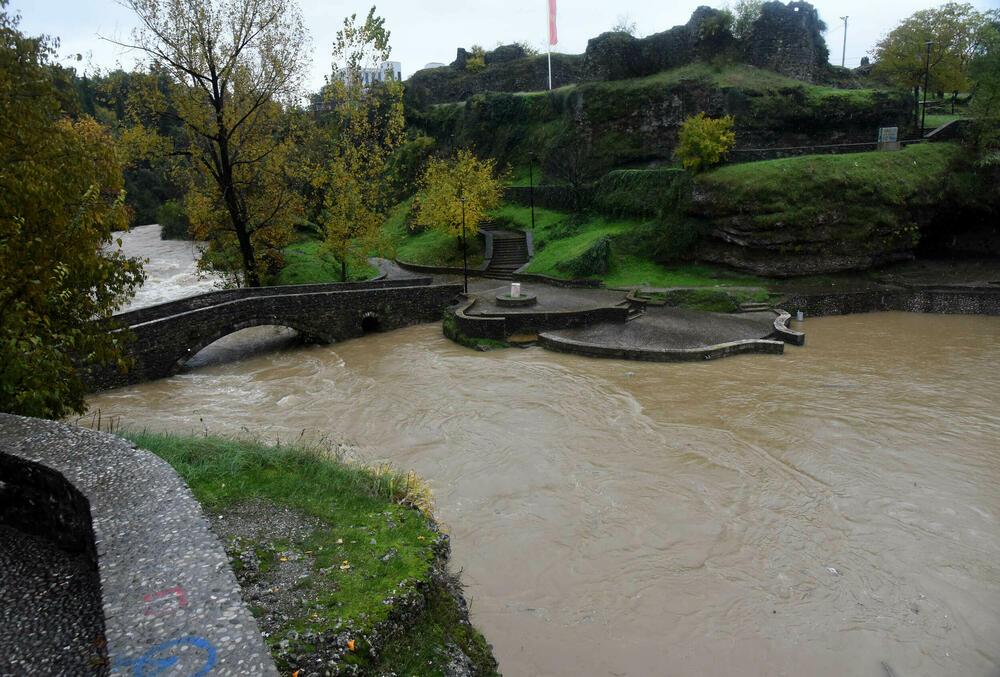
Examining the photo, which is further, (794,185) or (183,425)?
(794,185)

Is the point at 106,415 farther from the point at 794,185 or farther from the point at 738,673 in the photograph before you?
the point at 794,185

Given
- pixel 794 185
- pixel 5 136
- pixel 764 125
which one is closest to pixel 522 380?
pixel 5 136

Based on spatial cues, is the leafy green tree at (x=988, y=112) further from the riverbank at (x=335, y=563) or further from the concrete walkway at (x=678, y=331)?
the riverbank at (x=335, y=563)

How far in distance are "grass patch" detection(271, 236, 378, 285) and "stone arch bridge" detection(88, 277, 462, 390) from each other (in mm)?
4527

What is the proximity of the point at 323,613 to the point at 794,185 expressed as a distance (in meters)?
22.8

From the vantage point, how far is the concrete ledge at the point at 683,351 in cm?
1647

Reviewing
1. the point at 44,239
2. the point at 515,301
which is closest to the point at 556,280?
the point at 515,301

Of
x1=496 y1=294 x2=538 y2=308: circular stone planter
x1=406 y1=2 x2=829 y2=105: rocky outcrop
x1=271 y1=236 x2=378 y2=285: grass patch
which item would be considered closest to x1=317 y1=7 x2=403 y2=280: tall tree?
x1=271 y1=236 x2=378 y2=285: grass patch

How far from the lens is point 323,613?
4.29 meters

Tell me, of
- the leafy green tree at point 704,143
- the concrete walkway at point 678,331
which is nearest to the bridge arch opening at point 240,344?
the concrete walkway at point 678,331

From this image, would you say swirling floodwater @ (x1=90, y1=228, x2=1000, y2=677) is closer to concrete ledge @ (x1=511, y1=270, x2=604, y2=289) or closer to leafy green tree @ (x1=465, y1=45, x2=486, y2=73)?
concrete ledge @ (x1=511, y1=270, x2=604, y2=289)

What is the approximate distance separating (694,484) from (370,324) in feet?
49.3

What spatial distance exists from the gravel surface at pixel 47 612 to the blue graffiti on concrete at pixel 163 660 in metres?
0.20

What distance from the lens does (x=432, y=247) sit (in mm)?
31828
